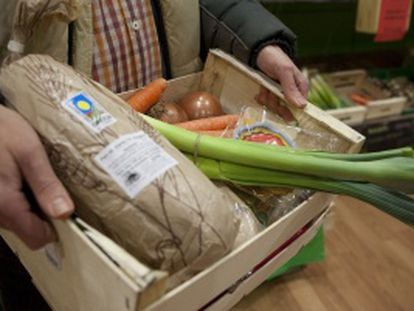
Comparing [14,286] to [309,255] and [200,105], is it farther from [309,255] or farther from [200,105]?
[309,255]

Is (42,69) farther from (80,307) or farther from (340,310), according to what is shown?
(340,310)

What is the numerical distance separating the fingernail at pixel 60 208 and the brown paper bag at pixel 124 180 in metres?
0.04

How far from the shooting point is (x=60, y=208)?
0.51m

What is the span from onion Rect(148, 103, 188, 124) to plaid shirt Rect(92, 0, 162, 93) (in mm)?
77

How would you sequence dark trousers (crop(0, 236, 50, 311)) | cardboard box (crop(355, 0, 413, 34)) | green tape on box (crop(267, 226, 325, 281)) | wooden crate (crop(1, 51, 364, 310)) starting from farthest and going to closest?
cardboard box (crop(355, 0, 413, 34)) < green tape on box (crop(267, 226, 325, 281)) < dark trousers (crop(0, 236, 50, 311)) < wooden crate (crop(1, 51, 364, 310))

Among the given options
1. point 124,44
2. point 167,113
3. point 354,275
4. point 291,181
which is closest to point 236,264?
point 291,181

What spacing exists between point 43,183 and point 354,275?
4.26 ft

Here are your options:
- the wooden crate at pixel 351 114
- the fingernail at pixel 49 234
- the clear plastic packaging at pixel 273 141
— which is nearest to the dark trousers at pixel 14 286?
the fingernail at pixel 49 234

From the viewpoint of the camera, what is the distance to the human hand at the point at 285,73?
35.6 inches

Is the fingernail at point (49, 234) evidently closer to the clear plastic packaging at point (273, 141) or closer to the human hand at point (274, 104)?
the clear plastic packaging at point (273, 141)

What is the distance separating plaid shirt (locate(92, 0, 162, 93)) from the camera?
872 millimetres

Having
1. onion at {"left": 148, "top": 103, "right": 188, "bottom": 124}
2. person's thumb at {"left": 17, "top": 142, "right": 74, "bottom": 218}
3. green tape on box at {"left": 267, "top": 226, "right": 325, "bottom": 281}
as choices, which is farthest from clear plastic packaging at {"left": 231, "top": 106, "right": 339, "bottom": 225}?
green tape on box at {"left": 267, "top": 226, "right": 325, "bottom": 281}

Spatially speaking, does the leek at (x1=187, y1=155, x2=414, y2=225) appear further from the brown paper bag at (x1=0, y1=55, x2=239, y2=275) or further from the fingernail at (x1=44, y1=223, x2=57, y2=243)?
the fingernail at (x1=44, y1=223, x2=57, y2=243)

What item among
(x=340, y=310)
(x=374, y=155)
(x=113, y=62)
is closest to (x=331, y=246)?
(x=340, y=310)
